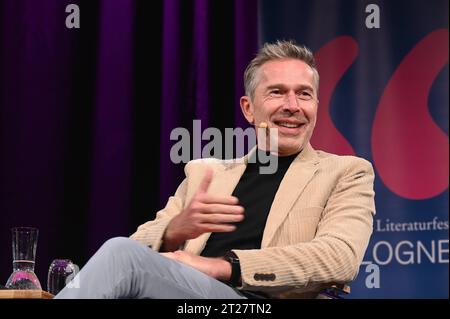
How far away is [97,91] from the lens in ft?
11.5

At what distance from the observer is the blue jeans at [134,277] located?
1617 millimetres

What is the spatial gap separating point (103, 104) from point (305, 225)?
5.20 feet

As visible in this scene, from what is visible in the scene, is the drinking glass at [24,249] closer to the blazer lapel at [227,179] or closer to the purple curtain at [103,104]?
the blazer lapel at [227,179]

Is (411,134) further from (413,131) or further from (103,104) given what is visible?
(103,104)

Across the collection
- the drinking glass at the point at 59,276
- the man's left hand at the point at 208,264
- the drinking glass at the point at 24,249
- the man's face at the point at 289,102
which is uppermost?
the man's face at the point at 289,102

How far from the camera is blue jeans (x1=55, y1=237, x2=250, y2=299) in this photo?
162 cm

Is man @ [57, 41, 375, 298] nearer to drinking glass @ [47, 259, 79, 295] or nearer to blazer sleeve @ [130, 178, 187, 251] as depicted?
blazer sleeve @ [130, 178, 187, 251]

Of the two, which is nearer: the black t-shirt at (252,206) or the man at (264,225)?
the man at (264,225)

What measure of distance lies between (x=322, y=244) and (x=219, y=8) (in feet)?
5.92

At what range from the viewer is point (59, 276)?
2.55 metres

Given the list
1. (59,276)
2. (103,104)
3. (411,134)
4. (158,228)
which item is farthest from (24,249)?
(411,134)

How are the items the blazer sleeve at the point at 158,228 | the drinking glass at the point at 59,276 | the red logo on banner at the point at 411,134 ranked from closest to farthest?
the blazer sleeve at the point at 158,228, the drinking glass at the point at 59,276, the red logo on banner at the point at 411,134

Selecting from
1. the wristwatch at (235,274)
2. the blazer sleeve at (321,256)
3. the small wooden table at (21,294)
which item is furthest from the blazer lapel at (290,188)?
the small wooden table at (21,294)

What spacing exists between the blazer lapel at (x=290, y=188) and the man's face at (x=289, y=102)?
Answer: 0.19 ft
